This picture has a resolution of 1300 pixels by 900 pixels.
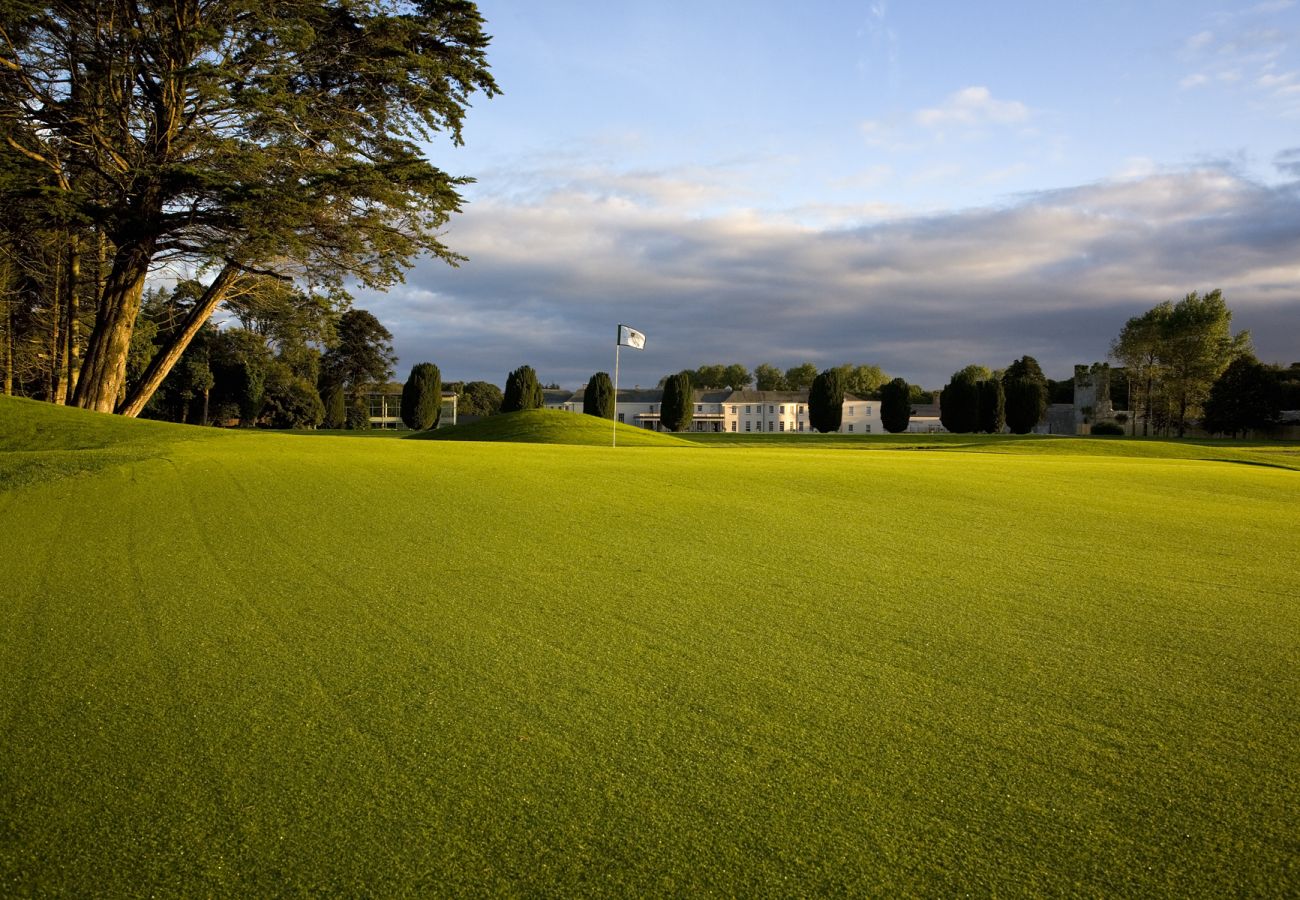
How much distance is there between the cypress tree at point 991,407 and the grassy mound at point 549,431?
37817 mm

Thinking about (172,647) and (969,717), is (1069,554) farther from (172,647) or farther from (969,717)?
(172,647)

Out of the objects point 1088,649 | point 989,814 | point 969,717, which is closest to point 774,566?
point 1088,649

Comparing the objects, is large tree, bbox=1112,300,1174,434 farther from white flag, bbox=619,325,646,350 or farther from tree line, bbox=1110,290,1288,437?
white flag, bbox=619,325,646,350

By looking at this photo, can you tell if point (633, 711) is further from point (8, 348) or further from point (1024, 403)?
point (1024, 403)

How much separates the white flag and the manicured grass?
19.2m

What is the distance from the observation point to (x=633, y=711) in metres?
4.21

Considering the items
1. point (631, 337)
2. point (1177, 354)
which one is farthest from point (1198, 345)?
point (631, 337)

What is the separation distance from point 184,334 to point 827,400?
57.8m

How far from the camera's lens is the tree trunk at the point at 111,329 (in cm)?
2291

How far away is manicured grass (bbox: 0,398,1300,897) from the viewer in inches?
117

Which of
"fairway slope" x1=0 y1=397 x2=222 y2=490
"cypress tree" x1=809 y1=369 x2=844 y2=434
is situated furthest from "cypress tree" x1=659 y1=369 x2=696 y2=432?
"fairway slope" x1=0 y1=397 x2=222 y2=490

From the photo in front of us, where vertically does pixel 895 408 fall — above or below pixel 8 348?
below

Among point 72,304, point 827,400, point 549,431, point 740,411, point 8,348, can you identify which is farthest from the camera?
point 740,411

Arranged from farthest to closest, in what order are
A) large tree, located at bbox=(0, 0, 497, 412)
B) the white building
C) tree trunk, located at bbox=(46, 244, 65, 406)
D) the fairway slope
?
the white building
tree trunk, located at bbox=(46, 244, 65, 406)
large tree, located at bbox=(0, 0, 497, 412)
the fairway slope
